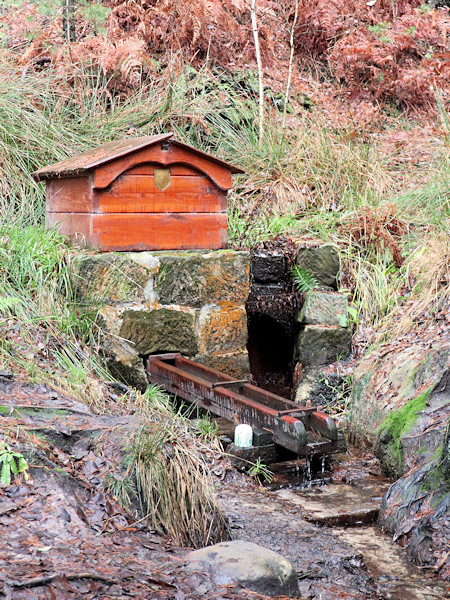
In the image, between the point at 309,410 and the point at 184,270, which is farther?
the point at 184,270

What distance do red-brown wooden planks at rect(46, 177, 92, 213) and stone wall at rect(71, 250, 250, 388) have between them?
0.44m

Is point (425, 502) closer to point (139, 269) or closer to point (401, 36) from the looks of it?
point (139, 269)

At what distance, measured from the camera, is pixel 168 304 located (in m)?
5.10

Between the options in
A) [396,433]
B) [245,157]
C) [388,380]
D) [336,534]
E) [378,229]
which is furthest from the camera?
[245,157]

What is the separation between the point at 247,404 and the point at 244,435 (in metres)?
0.22

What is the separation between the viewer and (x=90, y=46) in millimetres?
7789

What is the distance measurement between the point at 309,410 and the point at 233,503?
0.87 metres

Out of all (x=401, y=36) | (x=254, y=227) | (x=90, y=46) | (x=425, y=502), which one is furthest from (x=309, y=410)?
(x=401, y=36)

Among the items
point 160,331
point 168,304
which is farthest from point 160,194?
point 160,331

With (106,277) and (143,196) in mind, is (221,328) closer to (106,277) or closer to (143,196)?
(106,277)

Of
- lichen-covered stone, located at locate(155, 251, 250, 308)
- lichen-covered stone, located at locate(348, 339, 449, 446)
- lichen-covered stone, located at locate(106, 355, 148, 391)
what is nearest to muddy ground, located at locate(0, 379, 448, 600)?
lichen-covered stone, located at locate(348, 339, 449, 446)

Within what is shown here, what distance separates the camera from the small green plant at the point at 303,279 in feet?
18.9

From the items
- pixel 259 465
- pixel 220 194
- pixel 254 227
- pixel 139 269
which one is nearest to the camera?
pixel 259 465

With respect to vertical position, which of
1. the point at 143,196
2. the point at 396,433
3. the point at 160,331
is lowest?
the point at 396,433
